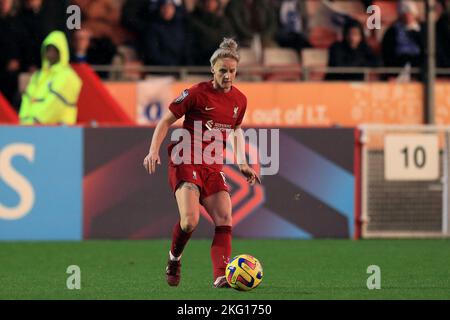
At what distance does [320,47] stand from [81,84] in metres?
5.08

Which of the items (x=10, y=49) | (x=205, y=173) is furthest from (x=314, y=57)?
(x=205, y=173)

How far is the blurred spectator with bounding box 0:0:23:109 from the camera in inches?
778

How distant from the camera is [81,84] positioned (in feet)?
59.7

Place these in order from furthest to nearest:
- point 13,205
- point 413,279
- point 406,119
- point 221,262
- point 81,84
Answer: point 406,119 < point 81,84 < point 13,205 < point 413,279 < point 221,262

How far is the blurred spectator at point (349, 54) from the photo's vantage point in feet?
68.0

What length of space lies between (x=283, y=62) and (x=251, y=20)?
0.86 m

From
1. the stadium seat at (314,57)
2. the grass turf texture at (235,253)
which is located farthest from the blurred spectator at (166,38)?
the grass turf texture at (235,253)

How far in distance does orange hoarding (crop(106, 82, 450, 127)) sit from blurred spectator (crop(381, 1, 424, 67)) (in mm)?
988

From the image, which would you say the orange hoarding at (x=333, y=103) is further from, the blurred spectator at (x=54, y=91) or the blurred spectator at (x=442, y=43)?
the blurred spectator at (x=54, y=91)

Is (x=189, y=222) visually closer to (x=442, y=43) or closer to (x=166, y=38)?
(x=166, y=38)

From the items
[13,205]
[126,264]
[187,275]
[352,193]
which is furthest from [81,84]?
[187,275]

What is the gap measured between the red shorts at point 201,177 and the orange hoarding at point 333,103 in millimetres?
8372

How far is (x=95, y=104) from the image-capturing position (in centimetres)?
1819

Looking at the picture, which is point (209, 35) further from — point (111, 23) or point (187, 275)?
point (187, 275)
